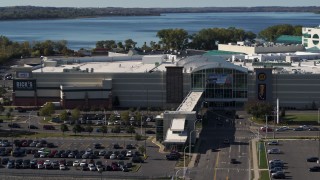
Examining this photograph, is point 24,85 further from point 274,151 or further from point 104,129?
point 274,151

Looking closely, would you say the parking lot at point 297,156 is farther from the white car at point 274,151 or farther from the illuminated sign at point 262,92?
the illuminated sign at point 262,92

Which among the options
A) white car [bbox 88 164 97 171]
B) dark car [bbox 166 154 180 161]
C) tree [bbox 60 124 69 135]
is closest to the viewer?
white car [bbox 88 164 97 171]

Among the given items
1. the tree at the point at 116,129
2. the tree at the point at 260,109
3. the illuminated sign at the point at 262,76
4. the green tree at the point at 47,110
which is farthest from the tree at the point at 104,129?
the illuminated sign at the point at 262,76

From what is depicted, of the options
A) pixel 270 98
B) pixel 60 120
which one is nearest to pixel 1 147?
pixel 60 120

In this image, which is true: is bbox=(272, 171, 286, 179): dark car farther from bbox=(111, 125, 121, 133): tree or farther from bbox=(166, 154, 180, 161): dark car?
bbox=(111, 125, 121, 133): tree

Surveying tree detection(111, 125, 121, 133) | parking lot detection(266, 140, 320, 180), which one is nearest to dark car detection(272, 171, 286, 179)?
parking lot detection(266, 140, 320, 180)

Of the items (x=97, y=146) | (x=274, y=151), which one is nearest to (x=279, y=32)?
Result: (x=274, y=151)

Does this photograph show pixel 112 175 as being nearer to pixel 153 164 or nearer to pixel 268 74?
pixel 153 164
